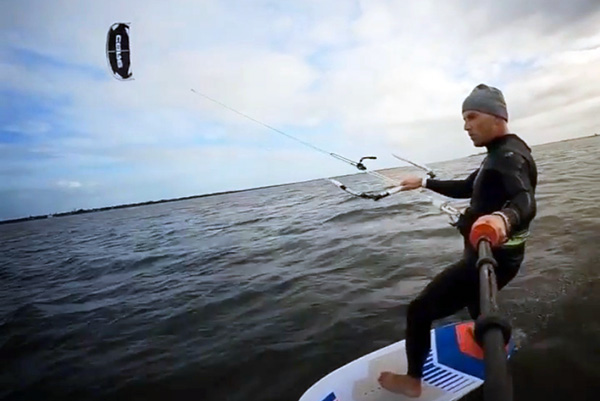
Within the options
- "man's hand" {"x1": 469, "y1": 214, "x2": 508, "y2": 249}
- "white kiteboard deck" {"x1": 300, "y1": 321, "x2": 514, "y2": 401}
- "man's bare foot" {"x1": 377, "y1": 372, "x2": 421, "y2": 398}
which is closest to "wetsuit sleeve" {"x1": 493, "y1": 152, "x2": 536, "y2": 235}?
"man's hand" {"x1": 469, "y1": 214, "x2": 508, "y2": 249}

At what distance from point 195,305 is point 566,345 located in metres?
7.06

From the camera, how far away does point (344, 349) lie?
5.51 m

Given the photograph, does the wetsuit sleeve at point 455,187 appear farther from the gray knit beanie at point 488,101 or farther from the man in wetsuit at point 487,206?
the gray knit beanie at point 488,101

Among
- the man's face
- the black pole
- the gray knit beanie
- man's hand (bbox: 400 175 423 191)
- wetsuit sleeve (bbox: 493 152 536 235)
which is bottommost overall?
the black pole

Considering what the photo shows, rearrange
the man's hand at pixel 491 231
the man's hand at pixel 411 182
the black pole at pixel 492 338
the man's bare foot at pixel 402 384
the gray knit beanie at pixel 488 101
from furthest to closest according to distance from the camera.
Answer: the man's hand at pixel 411 182 → the man's bare foot at pixel 402 384 → the gray knit beanie at pixel 488 101 → the man's hand at pixel 491 231 → the black pole at pixel 492 338

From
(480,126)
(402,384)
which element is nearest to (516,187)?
(480,126)

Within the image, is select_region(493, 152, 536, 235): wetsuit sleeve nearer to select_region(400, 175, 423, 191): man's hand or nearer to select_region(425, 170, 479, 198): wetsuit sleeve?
select_region(425, 170, 479, 198): wetsuit sleeve

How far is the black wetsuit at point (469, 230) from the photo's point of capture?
8.86ft

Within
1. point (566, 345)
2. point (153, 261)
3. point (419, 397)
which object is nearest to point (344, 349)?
point (419, 397)

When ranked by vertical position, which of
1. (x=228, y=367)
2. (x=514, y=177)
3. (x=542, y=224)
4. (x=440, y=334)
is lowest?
(x=228, y=367)

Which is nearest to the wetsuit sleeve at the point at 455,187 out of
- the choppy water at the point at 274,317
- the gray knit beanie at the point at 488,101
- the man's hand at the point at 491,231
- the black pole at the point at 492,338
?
the gray knit beanie at the point at 488,101

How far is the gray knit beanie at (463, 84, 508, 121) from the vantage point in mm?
2982

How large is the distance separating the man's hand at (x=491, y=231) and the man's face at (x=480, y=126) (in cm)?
114

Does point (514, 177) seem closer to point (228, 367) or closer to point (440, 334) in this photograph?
point (440, 334)
